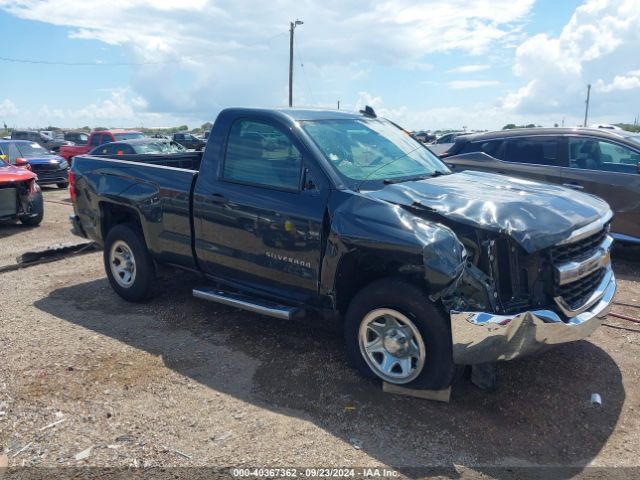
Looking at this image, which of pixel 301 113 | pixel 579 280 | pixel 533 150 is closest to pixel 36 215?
pixel 301 113

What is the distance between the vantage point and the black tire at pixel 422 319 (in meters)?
3.62

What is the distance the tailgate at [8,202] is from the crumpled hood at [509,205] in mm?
8271

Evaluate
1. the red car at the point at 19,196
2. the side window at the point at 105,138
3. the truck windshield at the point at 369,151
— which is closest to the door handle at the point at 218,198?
the truck windshield at the point at 369,151

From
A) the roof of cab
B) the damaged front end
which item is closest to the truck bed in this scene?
the roof of cab

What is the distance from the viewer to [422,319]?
3648 millimetres

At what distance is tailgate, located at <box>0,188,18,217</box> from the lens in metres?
9.95

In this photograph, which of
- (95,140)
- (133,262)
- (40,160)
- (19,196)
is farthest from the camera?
(95,140)

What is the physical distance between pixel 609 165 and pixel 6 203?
9.60 meters

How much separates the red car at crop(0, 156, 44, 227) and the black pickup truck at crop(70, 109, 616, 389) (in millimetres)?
5457

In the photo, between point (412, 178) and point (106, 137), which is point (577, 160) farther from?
point (106, 137)

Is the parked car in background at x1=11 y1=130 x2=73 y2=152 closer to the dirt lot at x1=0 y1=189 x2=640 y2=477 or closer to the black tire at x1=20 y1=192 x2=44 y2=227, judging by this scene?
the black tire at x1=20 y1=192 x2=44 y2=227

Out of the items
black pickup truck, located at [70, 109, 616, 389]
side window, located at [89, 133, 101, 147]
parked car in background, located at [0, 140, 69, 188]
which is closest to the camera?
black pickup truck, located at [70, 109, 616, 389]

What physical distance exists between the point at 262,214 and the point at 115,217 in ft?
8.10

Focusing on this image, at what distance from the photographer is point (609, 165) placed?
7.47 m
